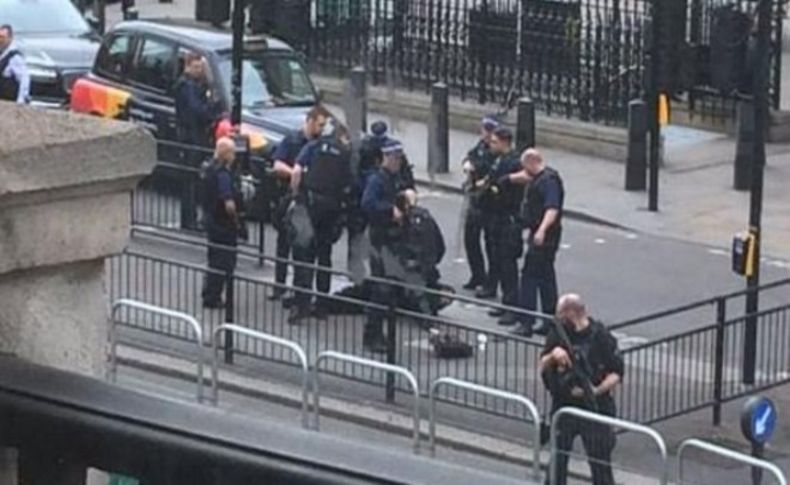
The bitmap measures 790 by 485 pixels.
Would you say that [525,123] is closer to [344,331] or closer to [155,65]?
[155,65]

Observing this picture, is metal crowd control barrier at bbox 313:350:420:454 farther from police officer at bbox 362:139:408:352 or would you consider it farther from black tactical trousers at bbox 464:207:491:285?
black tactical trousers at bbox 464:207:491:285

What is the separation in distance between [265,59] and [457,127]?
17.3ft

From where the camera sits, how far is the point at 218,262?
1662 centimetres

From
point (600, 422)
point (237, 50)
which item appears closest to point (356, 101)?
point (237, 50)

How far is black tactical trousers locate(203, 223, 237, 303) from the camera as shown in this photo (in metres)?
16.0

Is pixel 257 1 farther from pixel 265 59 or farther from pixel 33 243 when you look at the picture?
pixel 33 243

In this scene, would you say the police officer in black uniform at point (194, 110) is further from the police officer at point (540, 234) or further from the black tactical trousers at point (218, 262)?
the police officer at point (540, 234)

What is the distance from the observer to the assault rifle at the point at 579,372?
13188 mm

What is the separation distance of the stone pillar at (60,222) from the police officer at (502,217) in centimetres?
1446

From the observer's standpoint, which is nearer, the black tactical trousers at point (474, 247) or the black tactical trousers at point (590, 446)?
the black tactical trousers at point (590, 446)

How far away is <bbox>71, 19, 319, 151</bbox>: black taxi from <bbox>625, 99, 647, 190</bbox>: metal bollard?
3.37 metres

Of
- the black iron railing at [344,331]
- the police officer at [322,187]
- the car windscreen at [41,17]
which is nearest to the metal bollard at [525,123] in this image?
the car windscreen at [41,17]

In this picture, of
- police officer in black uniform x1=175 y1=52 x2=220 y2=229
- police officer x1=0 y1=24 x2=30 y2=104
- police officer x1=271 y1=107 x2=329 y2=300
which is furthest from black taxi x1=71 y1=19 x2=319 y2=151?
police officer x1=271 y1=107 x2=329 y2=300

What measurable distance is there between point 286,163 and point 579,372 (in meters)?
6.01
